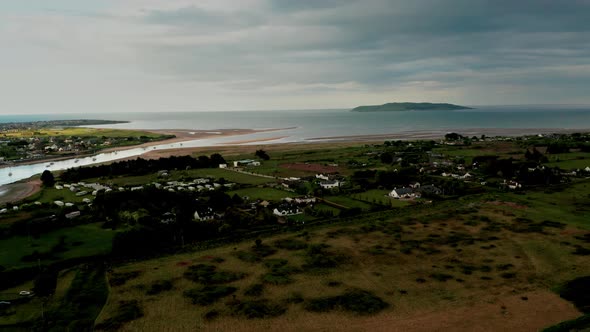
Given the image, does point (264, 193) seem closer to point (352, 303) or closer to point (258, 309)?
point (258, 309)

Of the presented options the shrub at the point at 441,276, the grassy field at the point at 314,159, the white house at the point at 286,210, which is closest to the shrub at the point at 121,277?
the white house at the point at 286,210

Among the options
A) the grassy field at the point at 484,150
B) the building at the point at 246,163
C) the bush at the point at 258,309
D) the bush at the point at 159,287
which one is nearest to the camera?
the bush at the point at 258,309

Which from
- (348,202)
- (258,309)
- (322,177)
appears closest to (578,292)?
(258,309)

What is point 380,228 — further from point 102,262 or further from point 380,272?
point 102,262

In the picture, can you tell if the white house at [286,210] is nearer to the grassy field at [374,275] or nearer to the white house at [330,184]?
the grassy field at [374,275]

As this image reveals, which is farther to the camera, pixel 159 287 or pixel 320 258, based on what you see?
pixel 320 258

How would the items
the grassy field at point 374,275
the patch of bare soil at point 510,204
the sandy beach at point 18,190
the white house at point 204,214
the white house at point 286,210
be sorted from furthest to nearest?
the sandy beach at point 18,190
the patch of bare soil at point 510,204
the white house at point 286,210
the white house at point 204,214
the grassy field at point 374,275

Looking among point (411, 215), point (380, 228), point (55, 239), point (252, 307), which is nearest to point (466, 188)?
point (411, 215)
